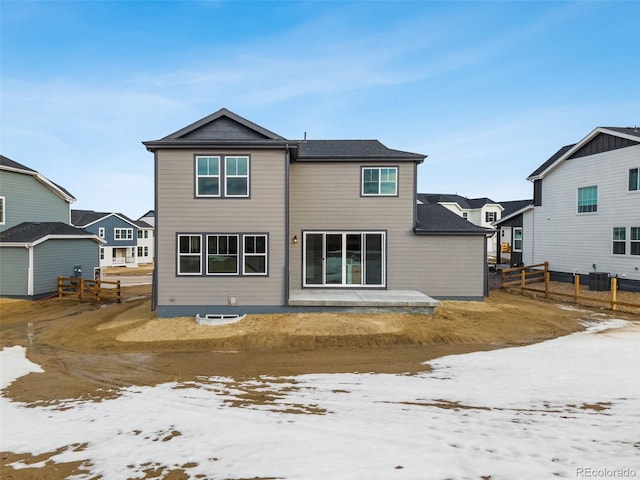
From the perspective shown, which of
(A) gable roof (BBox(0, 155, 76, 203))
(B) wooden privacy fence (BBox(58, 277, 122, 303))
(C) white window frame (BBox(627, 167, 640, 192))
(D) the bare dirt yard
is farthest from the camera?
(A) gable roof (BBox(0, 155, 76, 203))

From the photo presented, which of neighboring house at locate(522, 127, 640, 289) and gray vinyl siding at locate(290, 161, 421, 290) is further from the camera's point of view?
neighboring house at locate(522, 127, 640, 289)

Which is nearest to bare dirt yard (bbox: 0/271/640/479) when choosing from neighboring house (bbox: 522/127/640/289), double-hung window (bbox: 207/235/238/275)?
double-hung window (bbox: 207/235/238/275)

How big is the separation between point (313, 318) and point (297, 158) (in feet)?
21.8

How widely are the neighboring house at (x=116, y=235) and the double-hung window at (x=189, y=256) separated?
35392mm

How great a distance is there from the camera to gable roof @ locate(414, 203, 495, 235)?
14.5m

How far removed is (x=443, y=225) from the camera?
15.1 meters

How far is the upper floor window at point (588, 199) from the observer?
19.8m

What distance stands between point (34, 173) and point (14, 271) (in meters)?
6.93

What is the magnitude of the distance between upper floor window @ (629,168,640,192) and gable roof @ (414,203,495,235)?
9.19m

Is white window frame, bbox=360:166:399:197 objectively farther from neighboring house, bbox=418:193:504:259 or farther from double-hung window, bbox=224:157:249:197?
neighboring house, bbox=418:193:504:259

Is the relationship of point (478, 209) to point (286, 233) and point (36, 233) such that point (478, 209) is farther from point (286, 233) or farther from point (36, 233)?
point (36, 233)

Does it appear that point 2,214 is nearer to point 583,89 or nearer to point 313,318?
point 313,318

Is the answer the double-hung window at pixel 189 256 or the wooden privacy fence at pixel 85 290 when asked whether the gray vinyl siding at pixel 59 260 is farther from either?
the double-hung window at pixel 189 256

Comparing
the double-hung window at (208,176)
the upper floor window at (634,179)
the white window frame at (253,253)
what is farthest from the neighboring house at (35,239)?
the upper floor window at (634,179)
